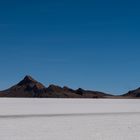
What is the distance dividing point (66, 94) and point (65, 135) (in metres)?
52.9

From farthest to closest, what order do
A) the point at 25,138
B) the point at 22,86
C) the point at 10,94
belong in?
the point at 22,86
the point at 10,94
the point at 25,138

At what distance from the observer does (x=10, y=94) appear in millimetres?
60375

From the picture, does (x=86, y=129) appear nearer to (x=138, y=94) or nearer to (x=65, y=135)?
(x=65, y=135)

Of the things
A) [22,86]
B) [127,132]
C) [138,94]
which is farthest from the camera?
[22,86]

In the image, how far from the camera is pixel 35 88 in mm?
66812

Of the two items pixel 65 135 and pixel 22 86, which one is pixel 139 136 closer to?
pixel 65 135

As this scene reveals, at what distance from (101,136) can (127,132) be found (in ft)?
4.36

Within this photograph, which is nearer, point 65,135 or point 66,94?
point 65,135

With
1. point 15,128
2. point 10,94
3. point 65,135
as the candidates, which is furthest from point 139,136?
point 10,94

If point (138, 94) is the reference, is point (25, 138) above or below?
below

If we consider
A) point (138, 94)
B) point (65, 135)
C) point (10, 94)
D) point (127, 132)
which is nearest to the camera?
point (65, 135)

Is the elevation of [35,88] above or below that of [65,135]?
above

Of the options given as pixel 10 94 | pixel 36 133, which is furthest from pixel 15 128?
pixel 10 94

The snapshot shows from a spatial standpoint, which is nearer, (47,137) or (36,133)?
(47,137)
